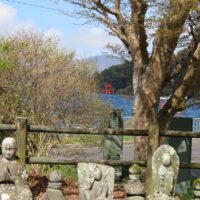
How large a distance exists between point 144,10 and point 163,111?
197cm

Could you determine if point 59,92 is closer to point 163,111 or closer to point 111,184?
point 163,111

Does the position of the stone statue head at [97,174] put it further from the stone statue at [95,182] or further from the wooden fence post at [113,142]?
the wooden fence post at [113,142]

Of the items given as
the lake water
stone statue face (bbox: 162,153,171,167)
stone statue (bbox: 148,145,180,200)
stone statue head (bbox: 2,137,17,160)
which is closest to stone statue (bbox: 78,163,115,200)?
stone statue (bbox: 148,145,180,200)

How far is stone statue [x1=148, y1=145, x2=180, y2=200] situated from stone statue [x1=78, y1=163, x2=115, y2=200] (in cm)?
55

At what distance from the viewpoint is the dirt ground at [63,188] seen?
824cm

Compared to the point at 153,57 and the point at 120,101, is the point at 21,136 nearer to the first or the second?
the point at 153,57

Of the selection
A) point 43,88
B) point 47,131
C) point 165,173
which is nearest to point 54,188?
point 165,173

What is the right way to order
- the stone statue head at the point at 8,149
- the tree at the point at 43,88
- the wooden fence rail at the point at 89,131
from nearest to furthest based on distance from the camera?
the stone statue head at the point at 8,149
the wooden fence rail at the point at 89,131
the tree at the point at 43,88

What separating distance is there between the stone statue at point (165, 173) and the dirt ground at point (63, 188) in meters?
2.41

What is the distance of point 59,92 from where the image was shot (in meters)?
10.6

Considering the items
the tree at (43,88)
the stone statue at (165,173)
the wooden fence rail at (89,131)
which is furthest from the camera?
the tree at (43,88)

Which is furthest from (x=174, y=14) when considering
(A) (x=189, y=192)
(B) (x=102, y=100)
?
(B) (x=102, y=100)

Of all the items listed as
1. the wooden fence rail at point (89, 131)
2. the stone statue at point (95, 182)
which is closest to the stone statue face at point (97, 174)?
the stone statue at point (95, 182)

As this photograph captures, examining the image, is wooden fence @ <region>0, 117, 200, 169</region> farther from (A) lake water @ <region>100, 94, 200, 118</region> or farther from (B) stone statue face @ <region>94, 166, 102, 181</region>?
(A) lake water @ <region>100, 94, 200, 118</region>
